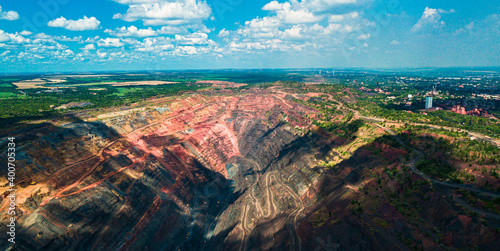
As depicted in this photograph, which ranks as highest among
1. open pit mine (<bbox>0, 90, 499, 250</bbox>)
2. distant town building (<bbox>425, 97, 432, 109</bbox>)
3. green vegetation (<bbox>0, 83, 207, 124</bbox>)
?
green vegetation (<bbox>0, 83, 207, 124</bbox>)

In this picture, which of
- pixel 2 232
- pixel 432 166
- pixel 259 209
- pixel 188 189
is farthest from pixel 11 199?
pixel 432 166

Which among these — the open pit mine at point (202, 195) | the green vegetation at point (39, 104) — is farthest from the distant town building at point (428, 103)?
the green vegetation at point (39, 104)

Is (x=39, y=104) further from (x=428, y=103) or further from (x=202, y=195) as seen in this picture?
(x=428, y=103)

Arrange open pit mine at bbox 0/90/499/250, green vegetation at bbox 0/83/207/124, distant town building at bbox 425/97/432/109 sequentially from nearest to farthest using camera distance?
open pit mine at bbox 0/90/499/250 → green vegetation at bbox 0/83/207/124 → distant town building at bbox 425/97/432/109

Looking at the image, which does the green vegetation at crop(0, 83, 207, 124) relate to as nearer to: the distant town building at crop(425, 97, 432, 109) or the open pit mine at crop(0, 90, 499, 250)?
the open pit mine at crop(0, 90, 499, 250)

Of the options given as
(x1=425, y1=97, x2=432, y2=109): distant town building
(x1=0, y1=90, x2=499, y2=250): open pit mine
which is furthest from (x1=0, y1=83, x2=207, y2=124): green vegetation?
(x1=425, y1=97, x2=432, y2=109): distant town building

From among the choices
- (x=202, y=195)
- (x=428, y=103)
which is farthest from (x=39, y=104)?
(x=428, y=103)

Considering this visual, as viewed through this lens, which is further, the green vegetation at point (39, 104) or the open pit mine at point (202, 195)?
the green vegetation at point (39, 104)

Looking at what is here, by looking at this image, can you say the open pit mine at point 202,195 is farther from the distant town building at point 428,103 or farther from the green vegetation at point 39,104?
the distant town building at point 428,103

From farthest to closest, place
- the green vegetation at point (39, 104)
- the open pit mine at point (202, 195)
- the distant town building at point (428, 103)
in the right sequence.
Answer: the distant town building at point (428, 103)
the green vegetation at point (39, 104)
the open pit mine at point (202, 195)
